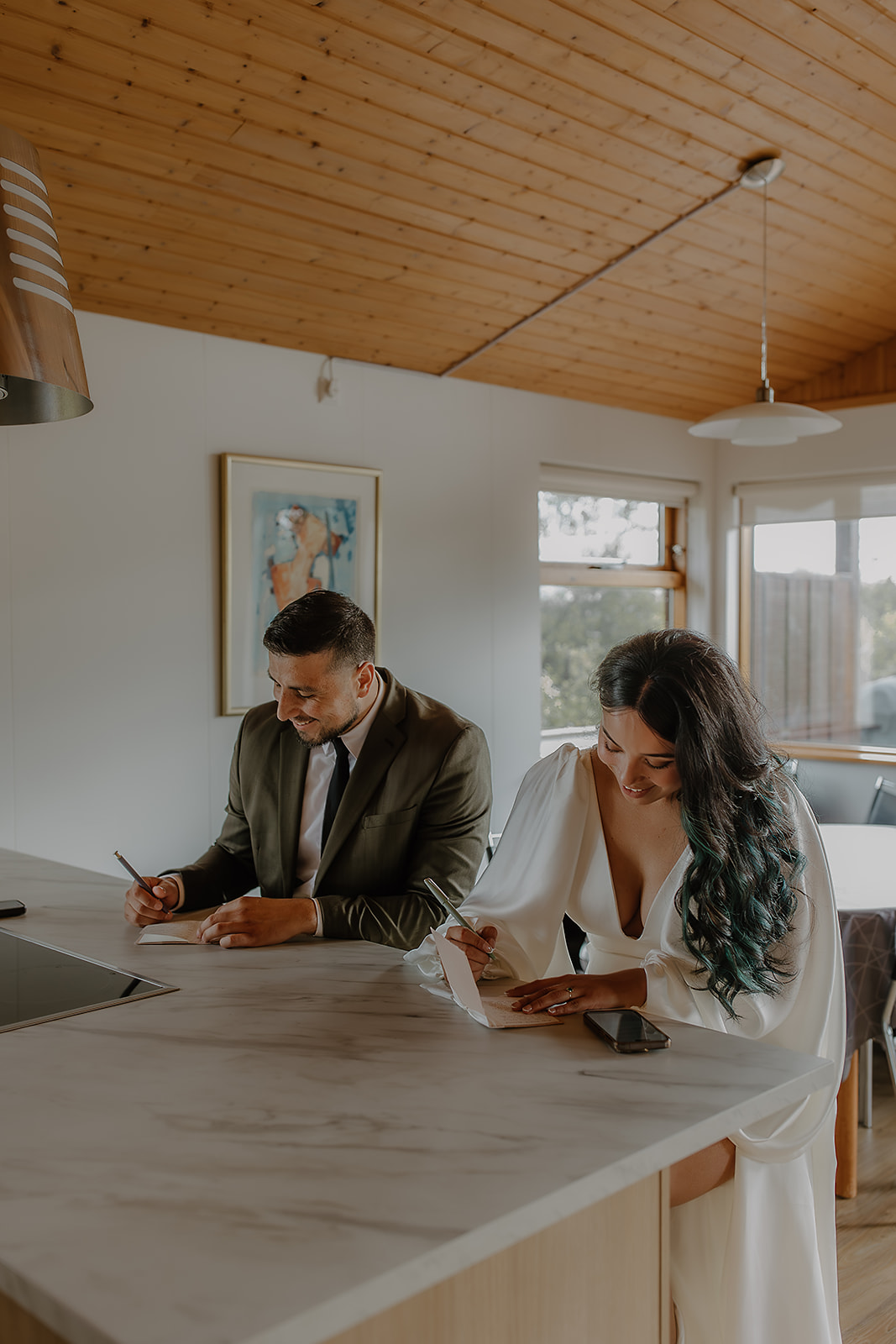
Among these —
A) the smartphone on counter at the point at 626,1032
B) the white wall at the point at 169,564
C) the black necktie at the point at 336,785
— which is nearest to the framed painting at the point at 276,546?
the white wall at the point at 169,564

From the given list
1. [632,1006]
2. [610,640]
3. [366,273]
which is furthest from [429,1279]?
[610,640]

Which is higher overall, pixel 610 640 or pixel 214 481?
pixel 214 481

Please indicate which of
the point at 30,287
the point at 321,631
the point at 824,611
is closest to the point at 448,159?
the point at 321,631

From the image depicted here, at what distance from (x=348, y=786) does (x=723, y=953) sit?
853 millimetres

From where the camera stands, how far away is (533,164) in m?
3.63

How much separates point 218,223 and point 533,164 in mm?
1022

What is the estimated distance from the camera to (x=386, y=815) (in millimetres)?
2244

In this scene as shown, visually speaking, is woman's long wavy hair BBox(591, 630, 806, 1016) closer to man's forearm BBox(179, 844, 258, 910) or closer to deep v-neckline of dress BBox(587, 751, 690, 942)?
deep v-neckline of dress BBox(587, 751, 690, 942)

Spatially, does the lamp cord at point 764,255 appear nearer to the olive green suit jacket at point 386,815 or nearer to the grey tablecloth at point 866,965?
the grey tablecloth at point 866,965

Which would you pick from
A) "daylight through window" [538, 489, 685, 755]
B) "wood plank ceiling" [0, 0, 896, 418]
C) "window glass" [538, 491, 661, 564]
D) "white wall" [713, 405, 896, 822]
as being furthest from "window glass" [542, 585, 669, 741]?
"wood plank ceiling" [0, 0, 896, 418]

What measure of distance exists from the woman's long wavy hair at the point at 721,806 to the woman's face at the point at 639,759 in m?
0.02

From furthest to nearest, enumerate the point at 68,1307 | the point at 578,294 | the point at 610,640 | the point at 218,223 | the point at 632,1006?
1. the point at 610,640
2. the point at 578,294
3. the point at 218,223
4. the point at 632,1006
5. the point at 68,1307

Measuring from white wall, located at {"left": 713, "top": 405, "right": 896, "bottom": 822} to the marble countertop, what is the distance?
435 centimetres

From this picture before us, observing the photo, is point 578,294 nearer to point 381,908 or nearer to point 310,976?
point 381,908
